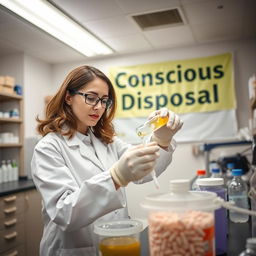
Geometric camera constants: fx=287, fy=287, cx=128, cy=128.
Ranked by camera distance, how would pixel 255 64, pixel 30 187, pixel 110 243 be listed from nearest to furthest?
pixel 110 243, pixel 30 187, pixel 255 64

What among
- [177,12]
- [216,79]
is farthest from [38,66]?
[216,79]

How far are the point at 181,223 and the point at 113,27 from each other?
282 centimetres

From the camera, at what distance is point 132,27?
3.13 metres

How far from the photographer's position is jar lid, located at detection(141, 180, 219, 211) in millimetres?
646

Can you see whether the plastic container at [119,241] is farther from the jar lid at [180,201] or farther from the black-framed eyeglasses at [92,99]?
the black-framed eyeglasses at [92,99]

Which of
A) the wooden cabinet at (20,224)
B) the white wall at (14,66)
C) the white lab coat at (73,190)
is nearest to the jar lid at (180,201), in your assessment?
the white lab coat at (73,190)

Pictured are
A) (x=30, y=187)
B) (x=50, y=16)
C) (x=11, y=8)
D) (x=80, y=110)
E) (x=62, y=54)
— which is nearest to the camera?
(x=80, y=110)

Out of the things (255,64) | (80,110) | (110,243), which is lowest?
(110,243)

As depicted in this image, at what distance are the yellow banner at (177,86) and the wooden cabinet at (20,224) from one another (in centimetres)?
171

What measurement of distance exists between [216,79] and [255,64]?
505 mm

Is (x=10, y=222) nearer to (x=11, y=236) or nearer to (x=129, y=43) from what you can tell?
(x=11, y=236)

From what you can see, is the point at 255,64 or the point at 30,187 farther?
the point at 255,64

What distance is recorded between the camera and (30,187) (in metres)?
3.14

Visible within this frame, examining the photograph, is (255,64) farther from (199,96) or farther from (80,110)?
(80,110)
